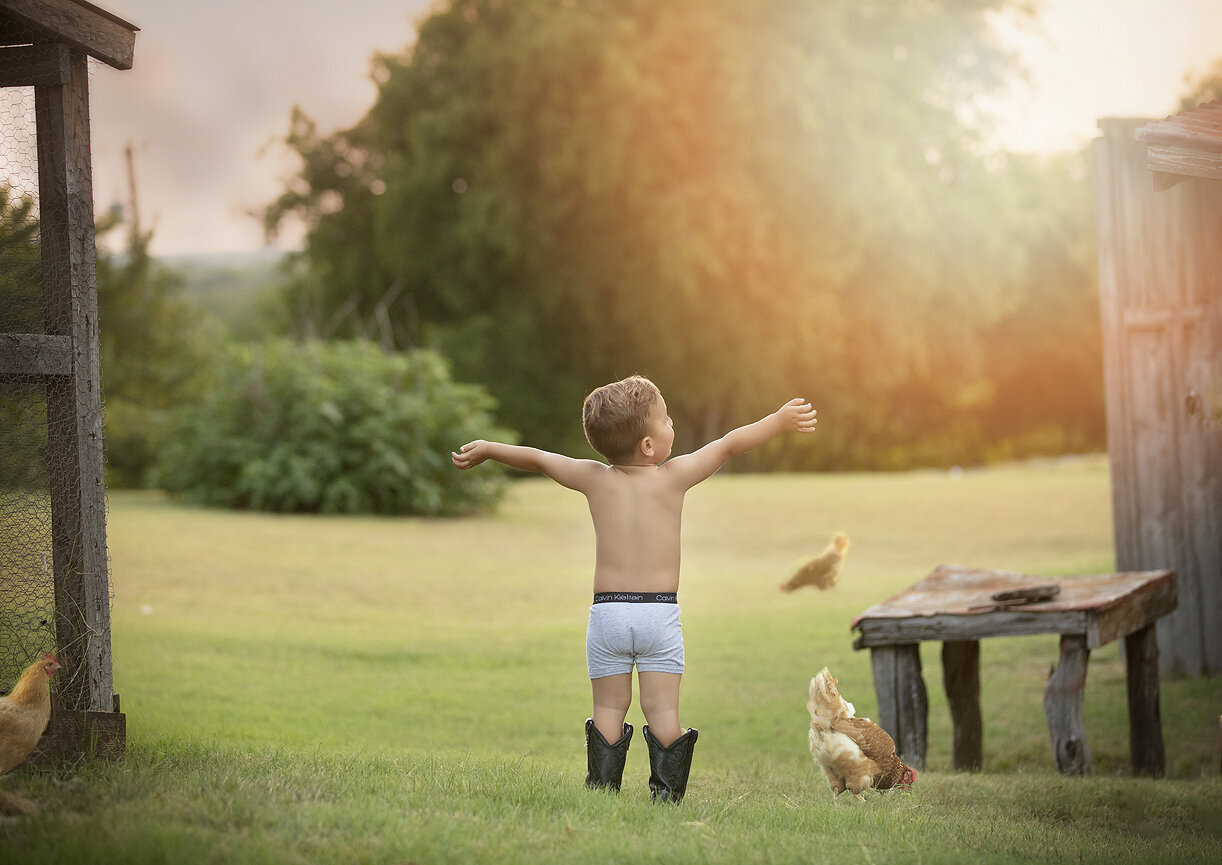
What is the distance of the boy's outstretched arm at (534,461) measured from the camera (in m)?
4.47

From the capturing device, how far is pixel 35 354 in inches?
177

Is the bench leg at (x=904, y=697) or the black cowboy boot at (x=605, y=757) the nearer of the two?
the black cowboy boot at (x=605, y=757)

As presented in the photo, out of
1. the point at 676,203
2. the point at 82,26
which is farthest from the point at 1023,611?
the point at 676,203

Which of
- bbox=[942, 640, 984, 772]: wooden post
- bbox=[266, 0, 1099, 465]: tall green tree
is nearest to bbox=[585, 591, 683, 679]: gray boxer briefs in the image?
bbox=[942, 640, 984, 772]: wooden post

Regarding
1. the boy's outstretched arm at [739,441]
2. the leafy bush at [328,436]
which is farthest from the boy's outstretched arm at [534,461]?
the leafy bush at [328,436]

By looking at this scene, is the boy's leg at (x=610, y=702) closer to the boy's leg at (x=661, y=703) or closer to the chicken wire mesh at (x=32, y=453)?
the boy's leg at (x=661, y=703)

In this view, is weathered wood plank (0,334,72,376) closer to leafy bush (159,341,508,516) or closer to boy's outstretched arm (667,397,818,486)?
boy's outstretched arm (667,397,818,486)

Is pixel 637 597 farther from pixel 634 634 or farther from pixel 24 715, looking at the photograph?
pixel 24 715

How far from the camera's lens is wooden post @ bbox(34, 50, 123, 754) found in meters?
4.61

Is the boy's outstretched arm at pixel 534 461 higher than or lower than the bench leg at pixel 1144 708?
higher

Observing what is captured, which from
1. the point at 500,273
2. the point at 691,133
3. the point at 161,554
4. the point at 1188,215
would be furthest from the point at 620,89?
the point at 1188,215

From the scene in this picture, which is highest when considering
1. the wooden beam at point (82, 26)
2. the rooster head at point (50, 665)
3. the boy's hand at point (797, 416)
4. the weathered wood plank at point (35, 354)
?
the wooden beam at point (82, 26)

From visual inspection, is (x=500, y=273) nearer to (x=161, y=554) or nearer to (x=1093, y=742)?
(x=161, y=554)

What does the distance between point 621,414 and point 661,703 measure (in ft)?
3.52
